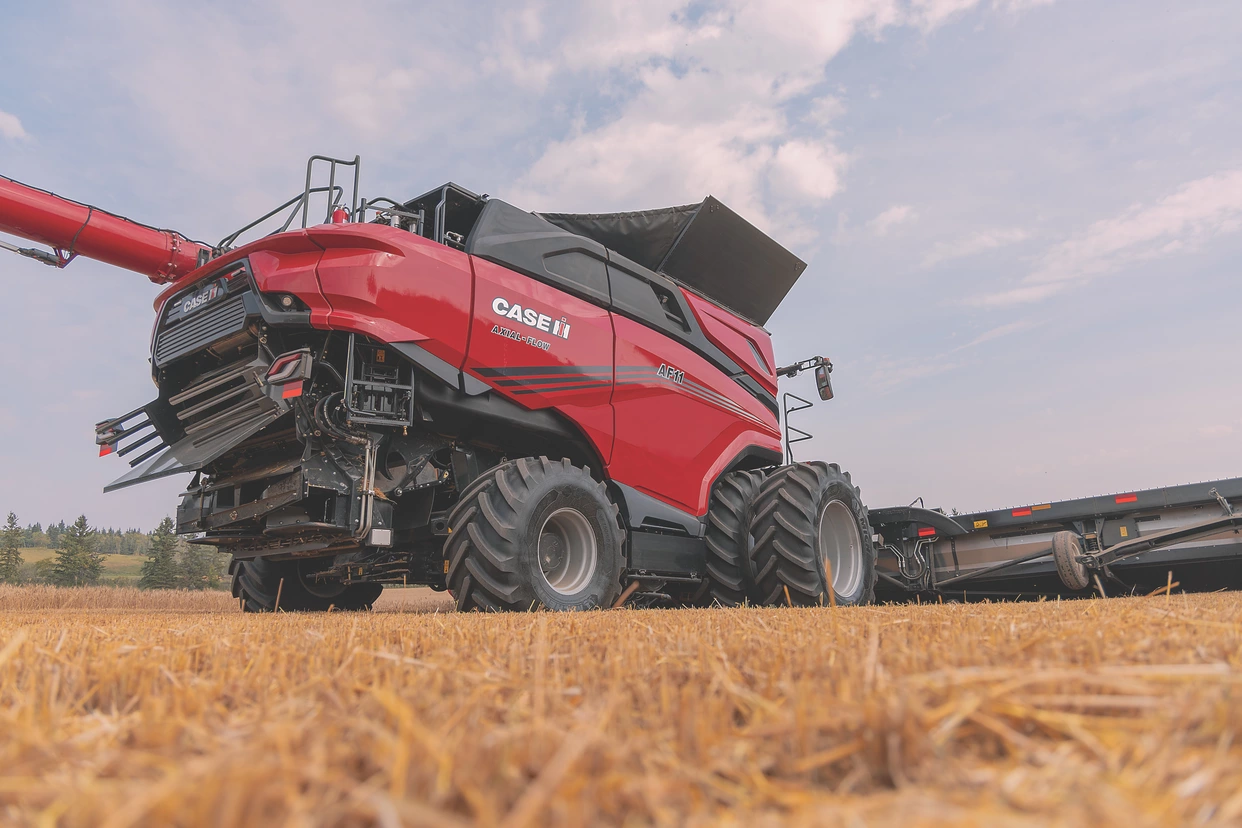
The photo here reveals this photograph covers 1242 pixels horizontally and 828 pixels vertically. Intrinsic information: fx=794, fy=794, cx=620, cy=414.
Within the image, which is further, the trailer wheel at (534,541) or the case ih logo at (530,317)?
the case ih logo at (530,317)

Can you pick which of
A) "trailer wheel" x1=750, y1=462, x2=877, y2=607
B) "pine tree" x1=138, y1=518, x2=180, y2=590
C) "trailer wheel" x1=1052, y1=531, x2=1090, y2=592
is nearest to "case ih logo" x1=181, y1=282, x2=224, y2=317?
"trailer wheel" x1=750, y1=462, x2=877, y2=607

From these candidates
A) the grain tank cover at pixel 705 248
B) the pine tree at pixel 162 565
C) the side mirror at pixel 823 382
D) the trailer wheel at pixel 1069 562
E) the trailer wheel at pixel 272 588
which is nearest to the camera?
the trailer wheel at pixel 272 588

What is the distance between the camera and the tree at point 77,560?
35.5m

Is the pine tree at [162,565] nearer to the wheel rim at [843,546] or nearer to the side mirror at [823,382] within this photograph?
the side mirror at [823,382]

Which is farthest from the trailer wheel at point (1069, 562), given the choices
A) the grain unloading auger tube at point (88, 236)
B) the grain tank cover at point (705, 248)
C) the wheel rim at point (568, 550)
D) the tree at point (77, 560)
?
the tree at point (77, 560)

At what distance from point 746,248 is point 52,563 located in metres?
44.4

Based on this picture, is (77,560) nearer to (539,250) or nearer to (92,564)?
(92,564)

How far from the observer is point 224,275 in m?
4.95

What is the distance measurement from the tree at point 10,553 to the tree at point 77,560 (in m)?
1.45

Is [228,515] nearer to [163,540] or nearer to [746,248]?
[746,248]

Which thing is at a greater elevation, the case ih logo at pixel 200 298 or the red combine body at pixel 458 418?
the case ih logo at pixel 200 298

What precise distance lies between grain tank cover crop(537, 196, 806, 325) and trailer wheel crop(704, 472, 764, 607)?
206 cm

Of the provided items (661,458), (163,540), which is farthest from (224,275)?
(163,540)

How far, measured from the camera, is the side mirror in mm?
8859
